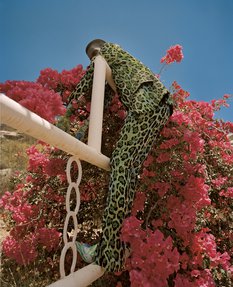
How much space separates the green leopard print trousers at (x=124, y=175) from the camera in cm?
250

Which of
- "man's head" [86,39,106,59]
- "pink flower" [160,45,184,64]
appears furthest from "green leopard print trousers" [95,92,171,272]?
"pink flower" [160,45,184,64]

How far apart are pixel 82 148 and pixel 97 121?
2.11 ft

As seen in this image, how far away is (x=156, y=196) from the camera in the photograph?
3494 millimetres

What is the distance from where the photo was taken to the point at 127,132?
118 inches

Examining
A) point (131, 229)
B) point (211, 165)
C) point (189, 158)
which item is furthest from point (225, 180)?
point (131, 229)

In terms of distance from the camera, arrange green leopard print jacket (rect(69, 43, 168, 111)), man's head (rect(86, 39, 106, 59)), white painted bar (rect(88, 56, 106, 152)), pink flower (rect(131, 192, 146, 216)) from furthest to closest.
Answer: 1. man's head (rect(86, 39, 106, 59))
2. pink flower (rect(131, 192, 146, 216))
3. green leopard print jacket (rect(69, 43, 168, 111))
4. white painted bar (rect(88, 56, 106, 152))

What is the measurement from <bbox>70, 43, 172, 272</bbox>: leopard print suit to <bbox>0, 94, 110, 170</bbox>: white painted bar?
615 mm

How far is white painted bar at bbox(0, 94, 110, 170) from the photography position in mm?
1382

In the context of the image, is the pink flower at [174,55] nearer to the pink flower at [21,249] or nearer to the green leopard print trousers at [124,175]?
the green leopard print trousers at [124,175]

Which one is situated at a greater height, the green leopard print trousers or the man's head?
the man's head

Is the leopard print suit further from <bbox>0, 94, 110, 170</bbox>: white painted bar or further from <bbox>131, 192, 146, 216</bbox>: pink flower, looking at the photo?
<bbox>0, 94, 110, 170</bbox>: white painted bar

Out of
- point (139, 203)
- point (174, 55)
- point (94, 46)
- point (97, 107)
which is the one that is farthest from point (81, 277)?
point (174, 55)

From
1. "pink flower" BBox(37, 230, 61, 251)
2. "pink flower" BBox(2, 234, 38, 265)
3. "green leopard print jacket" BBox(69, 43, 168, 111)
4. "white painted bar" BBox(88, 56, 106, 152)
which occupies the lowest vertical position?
"pink flower" BBox(2, 234, 38, 265)

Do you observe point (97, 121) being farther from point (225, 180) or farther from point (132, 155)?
point (225, 180)
